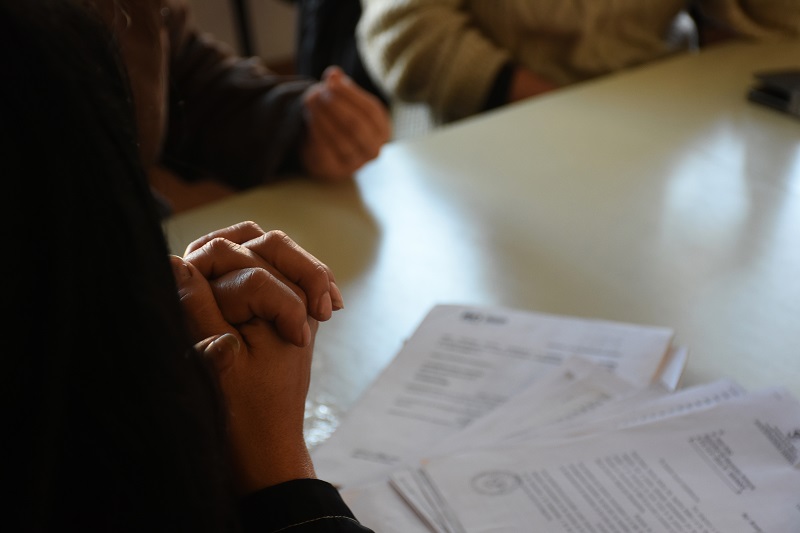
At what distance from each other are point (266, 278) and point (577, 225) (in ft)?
1.68

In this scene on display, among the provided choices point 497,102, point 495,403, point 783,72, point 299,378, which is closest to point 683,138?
point 783,72

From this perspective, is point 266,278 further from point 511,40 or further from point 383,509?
point 511,40

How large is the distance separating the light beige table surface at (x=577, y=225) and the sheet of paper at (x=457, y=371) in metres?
0.03

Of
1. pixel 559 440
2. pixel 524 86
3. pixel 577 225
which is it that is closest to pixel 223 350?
pixel 559 440

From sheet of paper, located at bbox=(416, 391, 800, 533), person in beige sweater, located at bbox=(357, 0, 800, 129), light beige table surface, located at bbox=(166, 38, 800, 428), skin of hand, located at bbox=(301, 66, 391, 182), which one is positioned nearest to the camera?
sheet of paper, located at bbox=(416, 391, 800, 533)

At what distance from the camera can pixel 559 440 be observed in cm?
64

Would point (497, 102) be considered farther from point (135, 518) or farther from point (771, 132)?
point (135, 518)

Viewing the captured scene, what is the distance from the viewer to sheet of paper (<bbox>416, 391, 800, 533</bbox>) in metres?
0.57

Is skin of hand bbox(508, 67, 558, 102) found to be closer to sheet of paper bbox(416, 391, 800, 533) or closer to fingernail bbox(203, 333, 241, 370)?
sheet of paper bbox(416, 391, 800, 533)

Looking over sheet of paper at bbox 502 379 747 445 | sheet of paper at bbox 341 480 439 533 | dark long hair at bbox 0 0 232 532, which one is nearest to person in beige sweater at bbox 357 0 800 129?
sheet of paper at bbox 502 379 747 445

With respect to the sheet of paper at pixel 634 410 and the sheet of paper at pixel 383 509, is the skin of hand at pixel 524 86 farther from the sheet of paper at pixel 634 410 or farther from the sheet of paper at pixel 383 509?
the sheet of paper at pixel 383 509

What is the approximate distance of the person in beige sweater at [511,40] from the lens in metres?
1.45

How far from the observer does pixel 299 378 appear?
55cm

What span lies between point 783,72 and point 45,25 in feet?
4.13
